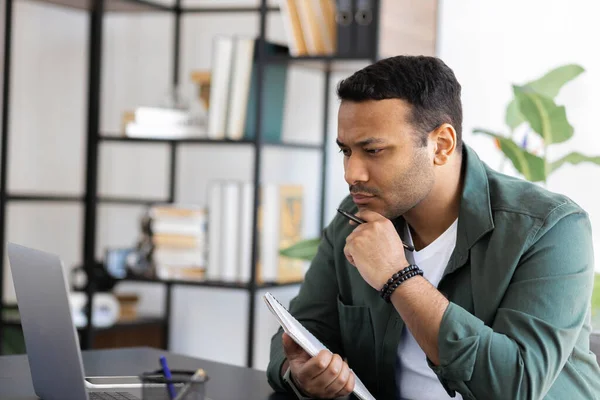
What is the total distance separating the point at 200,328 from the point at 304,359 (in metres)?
2.15

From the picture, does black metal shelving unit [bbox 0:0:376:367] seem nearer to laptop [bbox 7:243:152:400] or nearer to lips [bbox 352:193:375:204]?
lips [bbox 352:193:375:204]

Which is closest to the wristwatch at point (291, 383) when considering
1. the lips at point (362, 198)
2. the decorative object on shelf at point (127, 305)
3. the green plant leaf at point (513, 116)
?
the lips at point (362, 198)

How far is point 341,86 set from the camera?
5.56ft

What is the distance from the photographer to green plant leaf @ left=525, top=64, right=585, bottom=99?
2.68 meters

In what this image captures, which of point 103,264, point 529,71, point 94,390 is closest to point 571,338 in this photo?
point 94,390

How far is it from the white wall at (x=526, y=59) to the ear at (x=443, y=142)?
1389 millimetres

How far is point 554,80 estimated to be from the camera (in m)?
2.71

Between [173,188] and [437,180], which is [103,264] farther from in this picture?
[437,180]

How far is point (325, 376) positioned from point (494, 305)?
0.31 metres

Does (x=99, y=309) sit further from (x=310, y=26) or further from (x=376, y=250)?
(x=376, y=250)

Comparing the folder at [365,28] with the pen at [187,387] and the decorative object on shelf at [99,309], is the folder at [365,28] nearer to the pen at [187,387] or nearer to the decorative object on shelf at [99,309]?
the decorative object on shelf at [99,309]

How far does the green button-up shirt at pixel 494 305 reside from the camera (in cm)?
148

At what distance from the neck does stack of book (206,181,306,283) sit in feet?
4.60

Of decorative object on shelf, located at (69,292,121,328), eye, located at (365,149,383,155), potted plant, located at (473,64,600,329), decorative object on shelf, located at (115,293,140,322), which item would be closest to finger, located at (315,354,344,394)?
eye, located at (365,149,383,155)
